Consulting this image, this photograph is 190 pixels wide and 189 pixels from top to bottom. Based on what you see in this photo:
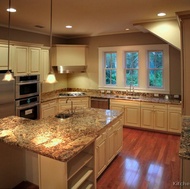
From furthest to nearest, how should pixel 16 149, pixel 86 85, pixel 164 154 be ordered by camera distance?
pixel 86 85, pixel 164 154, pixel 16 149

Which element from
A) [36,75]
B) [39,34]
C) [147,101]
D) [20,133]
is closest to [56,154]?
[20,133]

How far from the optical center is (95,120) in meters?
2.99

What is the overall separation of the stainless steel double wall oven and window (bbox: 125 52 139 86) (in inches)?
107

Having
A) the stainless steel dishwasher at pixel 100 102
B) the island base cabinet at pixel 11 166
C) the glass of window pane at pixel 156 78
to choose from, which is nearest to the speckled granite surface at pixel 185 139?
the island base cabinet at pixel 11 166

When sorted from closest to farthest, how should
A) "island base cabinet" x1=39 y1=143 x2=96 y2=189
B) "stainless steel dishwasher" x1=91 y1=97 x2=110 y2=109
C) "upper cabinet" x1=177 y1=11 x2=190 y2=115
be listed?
"island base cabinet" x1=39 y1=143 x2=96 y2=189 < "upper cabinet" x1=177 y1=11 x2=190 y2=115 < "stainless steel dishwasher" x1=91 y1=97 x2=110 y2=109

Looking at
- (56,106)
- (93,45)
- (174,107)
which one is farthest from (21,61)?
(174,107)

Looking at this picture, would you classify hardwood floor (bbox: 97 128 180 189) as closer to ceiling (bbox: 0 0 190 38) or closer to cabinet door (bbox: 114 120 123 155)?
cabinet door (bbox: 114 120 123 155)

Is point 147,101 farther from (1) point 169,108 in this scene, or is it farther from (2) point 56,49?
(2) point 56,49

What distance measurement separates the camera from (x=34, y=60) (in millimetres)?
4828

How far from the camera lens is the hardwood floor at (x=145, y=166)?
2.86m

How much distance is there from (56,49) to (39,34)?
661 millimetres

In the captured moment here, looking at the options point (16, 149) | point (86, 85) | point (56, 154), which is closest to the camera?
point (56, 154)

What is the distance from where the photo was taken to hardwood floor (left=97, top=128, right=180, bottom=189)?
2.86 metres

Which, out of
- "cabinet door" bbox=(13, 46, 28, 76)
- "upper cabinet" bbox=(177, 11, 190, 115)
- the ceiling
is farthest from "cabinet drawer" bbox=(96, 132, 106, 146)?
"cabinet door" bbox=(13, 46, 28, 76)
